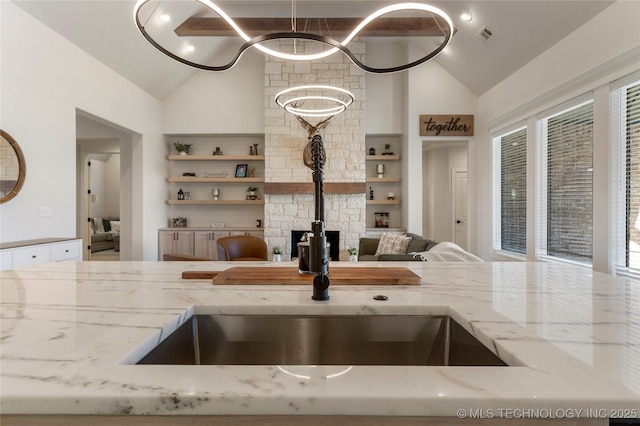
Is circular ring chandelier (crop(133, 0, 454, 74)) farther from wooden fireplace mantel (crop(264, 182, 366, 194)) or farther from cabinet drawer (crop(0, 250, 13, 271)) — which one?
wooden fireplace mantel (crop(264, 182, 366, 194))

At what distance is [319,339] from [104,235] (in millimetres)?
9001

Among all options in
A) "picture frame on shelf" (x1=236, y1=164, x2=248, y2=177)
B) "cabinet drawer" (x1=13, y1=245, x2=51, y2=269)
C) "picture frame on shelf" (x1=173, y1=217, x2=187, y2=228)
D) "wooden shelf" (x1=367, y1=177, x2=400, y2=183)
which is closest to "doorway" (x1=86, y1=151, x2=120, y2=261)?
"picture frame on shelf" (x1=173, y1=217, x2=187, y2=228)

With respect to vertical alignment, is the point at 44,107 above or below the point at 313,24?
below

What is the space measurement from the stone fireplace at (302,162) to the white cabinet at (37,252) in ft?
9.38

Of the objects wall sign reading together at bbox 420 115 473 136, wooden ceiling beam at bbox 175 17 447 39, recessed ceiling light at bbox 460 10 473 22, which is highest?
wooden ceiling beam at bbox 175 17 447 39

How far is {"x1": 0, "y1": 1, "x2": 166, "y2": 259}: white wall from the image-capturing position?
3.02m

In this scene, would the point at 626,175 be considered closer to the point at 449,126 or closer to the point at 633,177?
the point at 633,177

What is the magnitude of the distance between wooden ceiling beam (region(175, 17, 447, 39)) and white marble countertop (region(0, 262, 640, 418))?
4.57m

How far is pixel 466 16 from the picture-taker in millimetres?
4148

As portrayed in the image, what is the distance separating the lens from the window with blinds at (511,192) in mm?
4500

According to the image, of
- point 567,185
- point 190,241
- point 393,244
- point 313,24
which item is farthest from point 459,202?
point 190,241

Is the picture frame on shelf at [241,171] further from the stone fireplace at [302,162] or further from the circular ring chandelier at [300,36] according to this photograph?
the circular ring chandelier at [300,36]

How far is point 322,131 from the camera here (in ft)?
18.3

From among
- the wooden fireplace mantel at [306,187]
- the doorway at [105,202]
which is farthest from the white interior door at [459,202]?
the doorway at [105,202]
